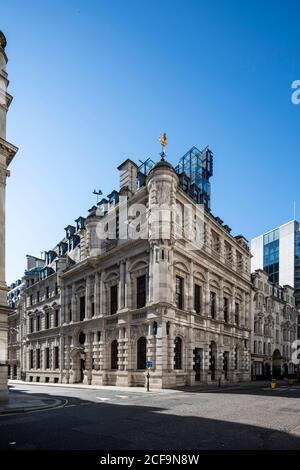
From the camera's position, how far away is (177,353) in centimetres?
3462

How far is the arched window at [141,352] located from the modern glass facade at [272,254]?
67.3 meters

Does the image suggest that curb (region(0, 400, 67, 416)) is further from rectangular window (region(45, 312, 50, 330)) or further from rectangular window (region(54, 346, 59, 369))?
rectangular window (region(45, 312, 50, 330))

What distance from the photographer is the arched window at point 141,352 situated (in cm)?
3419

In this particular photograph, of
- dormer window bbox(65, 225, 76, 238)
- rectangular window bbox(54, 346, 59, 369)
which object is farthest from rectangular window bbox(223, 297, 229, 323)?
dormer window bbox(65, 225, 76, 238)

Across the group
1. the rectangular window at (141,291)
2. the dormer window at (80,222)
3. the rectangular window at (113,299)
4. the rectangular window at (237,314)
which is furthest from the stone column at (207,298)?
the dormer window at (80,222)

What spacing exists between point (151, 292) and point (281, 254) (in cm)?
6825

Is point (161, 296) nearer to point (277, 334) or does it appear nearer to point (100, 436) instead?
point (100, 436)

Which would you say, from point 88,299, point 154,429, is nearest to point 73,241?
point 88,299

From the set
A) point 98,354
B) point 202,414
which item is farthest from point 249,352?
point 202,414

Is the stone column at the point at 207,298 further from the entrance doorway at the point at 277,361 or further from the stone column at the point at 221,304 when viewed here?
→ the entrance doorway at the point at 277,361

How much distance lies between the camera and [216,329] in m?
42.1

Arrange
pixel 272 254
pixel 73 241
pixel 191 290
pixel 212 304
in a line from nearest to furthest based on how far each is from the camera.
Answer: pixel 191 290 < pixel 212 304 < pixel 73 241 < pixel 272 254

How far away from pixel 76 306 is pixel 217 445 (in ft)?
125

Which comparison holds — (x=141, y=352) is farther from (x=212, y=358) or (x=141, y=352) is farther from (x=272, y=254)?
(x=272, y=254)
